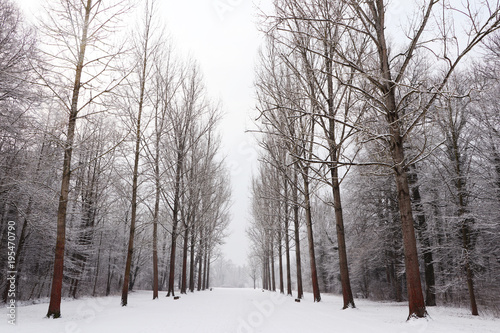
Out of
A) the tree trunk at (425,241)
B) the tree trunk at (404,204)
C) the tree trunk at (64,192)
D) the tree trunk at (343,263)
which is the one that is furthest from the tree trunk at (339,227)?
the tree trunk at (64,192)

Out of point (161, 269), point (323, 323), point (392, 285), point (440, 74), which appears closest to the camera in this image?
point (323, 323)

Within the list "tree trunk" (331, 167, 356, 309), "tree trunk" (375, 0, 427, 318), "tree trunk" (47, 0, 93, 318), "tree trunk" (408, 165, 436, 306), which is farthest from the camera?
"tree trunk" (408, 165, 436, 306)

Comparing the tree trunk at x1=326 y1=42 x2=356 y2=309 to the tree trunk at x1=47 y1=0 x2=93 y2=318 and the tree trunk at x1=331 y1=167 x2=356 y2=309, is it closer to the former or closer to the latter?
the tree trunk at x1=331 y1=167 x2=356 y2=309

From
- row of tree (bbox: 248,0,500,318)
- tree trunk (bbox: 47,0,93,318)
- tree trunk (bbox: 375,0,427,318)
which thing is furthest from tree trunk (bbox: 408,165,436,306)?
tree trunk (bbox: 47,0,93,318)

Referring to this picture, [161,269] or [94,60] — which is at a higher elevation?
[94,60]

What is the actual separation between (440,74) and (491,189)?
5384 mm

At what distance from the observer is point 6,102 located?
10.3 m

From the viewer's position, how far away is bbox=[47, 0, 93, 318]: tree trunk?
7281 mm

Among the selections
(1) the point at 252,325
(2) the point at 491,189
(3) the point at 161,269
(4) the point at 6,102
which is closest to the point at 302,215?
(2) the point at 491,189

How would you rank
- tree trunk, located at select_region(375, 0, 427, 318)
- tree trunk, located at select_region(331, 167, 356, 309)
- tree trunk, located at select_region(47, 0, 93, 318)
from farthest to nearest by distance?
tree trunk, located at select_region(331, 167, 356, 309) → tree trunk, located at select_region(47, 0, 93, 318) → tree trunk, located at select_region(375, 0, 427, 318)

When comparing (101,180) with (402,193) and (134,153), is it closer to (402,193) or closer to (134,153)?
(134,153)

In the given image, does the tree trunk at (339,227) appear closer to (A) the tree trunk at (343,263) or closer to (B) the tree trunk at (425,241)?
(A) the tree trunk at (343,263)

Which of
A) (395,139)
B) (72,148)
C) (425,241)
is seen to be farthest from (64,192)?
(425,241)

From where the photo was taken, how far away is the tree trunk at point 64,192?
7.28m
